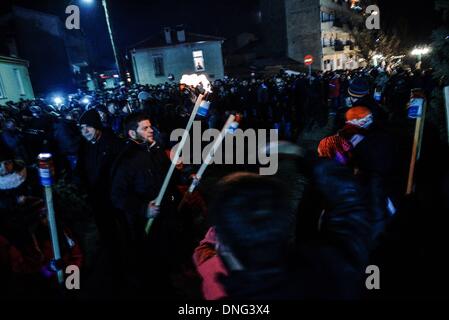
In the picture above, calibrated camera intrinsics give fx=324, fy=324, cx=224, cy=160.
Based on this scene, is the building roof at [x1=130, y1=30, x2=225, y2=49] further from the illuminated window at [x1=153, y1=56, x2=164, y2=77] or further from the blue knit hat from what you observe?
the blue knit hat

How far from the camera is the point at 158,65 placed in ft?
122

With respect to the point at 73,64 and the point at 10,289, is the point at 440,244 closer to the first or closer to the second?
the point at 10,289

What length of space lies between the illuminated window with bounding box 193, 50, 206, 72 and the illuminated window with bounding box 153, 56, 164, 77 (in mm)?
3784

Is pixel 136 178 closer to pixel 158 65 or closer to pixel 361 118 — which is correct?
pixel 361 118

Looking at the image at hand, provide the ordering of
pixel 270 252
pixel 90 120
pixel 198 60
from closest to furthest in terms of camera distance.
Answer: pixel 270 252, pixel 90 120, pixel 198 60

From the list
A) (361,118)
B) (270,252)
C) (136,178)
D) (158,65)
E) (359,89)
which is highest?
(158,65)

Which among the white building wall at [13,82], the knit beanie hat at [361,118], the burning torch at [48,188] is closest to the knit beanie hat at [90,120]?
the burning torch at [48,188]

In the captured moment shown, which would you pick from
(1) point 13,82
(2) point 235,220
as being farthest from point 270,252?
(1) point 13,82

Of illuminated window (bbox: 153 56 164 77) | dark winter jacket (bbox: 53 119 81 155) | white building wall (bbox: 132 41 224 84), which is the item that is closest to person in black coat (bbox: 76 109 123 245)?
dark winter jacket (bbox: 53 119 81 155)

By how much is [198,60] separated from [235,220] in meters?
37.5

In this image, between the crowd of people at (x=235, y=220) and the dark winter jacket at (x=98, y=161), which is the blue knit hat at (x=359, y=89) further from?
the dark winter jacket at (x=98, y=161)

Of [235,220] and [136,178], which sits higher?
[235,220]

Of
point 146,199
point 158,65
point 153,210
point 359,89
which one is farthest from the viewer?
point 158,65

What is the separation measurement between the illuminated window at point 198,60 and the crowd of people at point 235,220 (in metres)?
30.8
